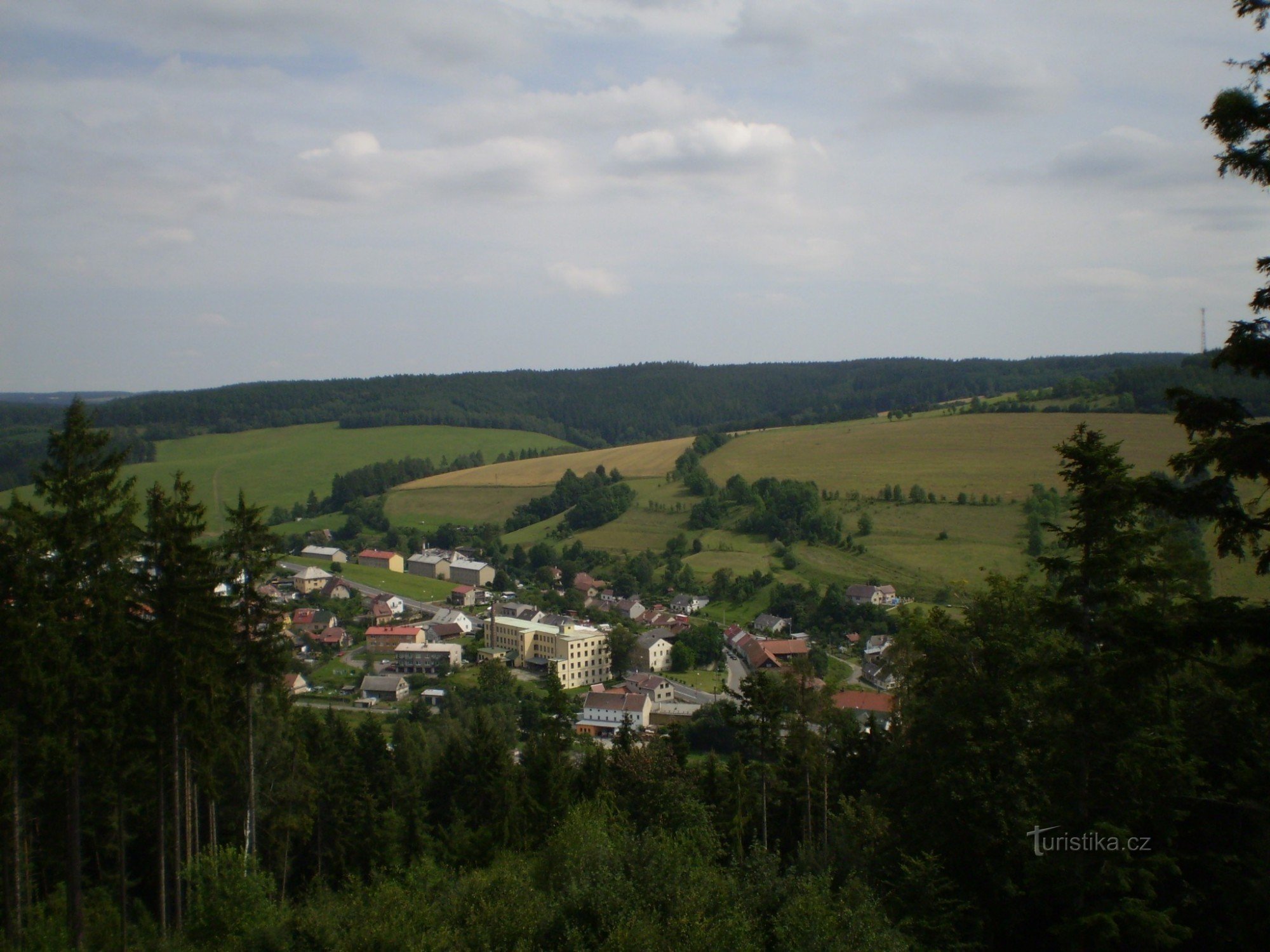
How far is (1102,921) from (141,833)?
17939mm

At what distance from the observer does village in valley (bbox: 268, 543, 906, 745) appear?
43688 mm

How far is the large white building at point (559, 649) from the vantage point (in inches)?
2046

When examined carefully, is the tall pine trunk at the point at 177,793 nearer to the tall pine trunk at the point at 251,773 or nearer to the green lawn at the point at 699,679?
the tall pine trunk at the point at 251,773

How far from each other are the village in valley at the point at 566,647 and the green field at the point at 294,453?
2289cm

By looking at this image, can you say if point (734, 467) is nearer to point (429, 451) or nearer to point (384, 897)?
point (429, 451)

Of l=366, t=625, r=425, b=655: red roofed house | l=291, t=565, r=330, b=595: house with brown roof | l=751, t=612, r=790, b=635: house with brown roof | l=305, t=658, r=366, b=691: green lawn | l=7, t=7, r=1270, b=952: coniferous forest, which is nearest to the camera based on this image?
l=7, t=7, r=1270, b=952: coniferous forest

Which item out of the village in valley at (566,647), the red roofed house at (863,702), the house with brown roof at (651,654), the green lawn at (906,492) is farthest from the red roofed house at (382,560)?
the red roofed house at (863,702)

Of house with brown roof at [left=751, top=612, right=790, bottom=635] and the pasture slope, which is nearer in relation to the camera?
the pasture slope

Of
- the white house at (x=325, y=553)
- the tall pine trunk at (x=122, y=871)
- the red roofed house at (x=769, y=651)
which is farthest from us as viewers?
the white house at (x=325, y=553)

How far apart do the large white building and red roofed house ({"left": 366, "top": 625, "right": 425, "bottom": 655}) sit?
4.44 metres

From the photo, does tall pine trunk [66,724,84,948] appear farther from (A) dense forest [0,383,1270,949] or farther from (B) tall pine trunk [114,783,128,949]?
(B) tall pine trunk [114,783,128,949]

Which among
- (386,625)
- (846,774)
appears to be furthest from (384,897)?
(386,625)

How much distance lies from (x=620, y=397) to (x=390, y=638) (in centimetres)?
12167

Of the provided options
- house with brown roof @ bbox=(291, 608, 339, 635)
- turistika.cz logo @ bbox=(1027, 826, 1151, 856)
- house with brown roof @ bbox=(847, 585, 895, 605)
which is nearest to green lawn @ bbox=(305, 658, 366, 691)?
house with brown roof @ bbox=(291, 608, 339, 635)
